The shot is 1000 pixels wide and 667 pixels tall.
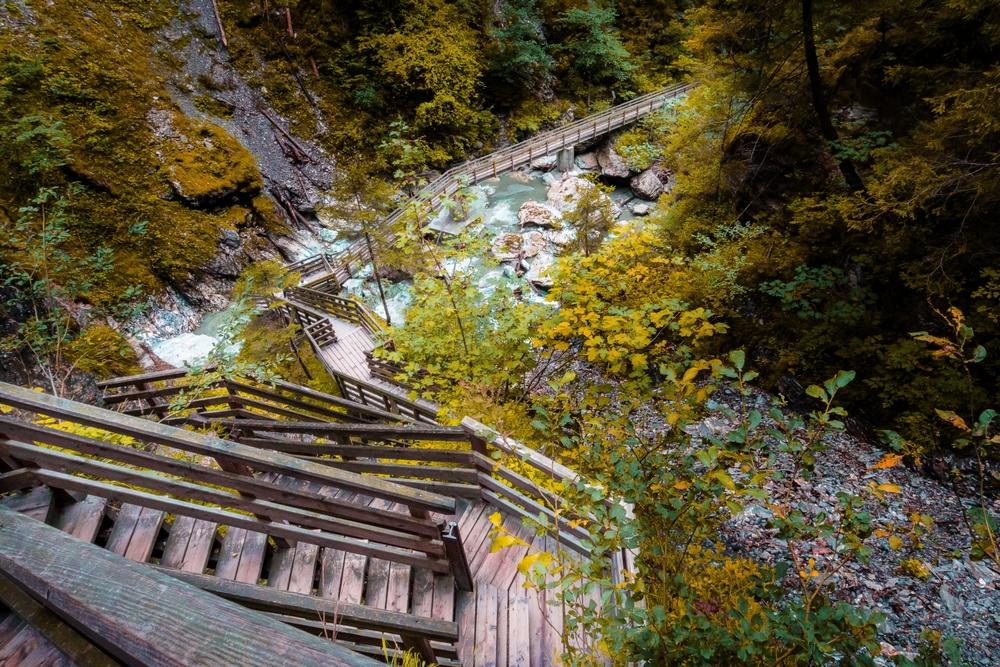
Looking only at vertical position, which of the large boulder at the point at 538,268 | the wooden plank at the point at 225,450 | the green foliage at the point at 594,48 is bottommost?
the wooden plank at the point at 225,450

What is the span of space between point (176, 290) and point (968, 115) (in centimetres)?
1669

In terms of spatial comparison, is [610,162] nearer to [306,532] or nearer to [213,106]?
[213,106]

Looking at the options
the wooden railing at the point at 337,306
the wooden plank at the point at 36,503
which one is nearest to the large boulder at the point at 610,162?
the wooden railing at the point at 337,306

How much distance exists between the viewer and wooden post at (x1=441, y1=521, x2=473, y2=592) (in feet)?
9.47

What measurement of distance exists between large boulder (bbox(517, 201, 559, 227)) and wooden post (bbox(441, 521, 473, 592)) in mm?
14672

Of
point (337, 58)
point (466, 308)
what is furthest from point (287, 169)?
point (466, 308)

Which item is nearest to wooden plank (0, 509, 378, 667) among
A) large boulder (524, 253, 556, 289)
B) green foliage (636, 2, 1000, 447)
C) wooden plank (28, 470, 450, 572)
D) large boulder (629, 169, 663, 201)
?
wooden plank (28, 470, 450, 572)

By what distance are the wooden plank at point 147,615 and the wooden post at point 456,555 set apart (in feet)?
6.50

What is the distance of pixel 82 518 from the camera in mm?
3154

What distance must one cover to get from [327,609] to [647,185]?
19.0 metres

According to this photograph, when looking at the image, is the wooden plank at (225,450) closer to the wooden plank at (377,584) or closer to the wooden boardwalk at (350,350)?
the wooden plank at (377,584)

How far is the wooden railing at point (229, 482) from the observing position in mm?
2672

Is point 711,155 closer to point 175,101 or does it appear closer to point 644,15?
point 175,101

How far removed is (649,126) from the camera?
66.6ft
